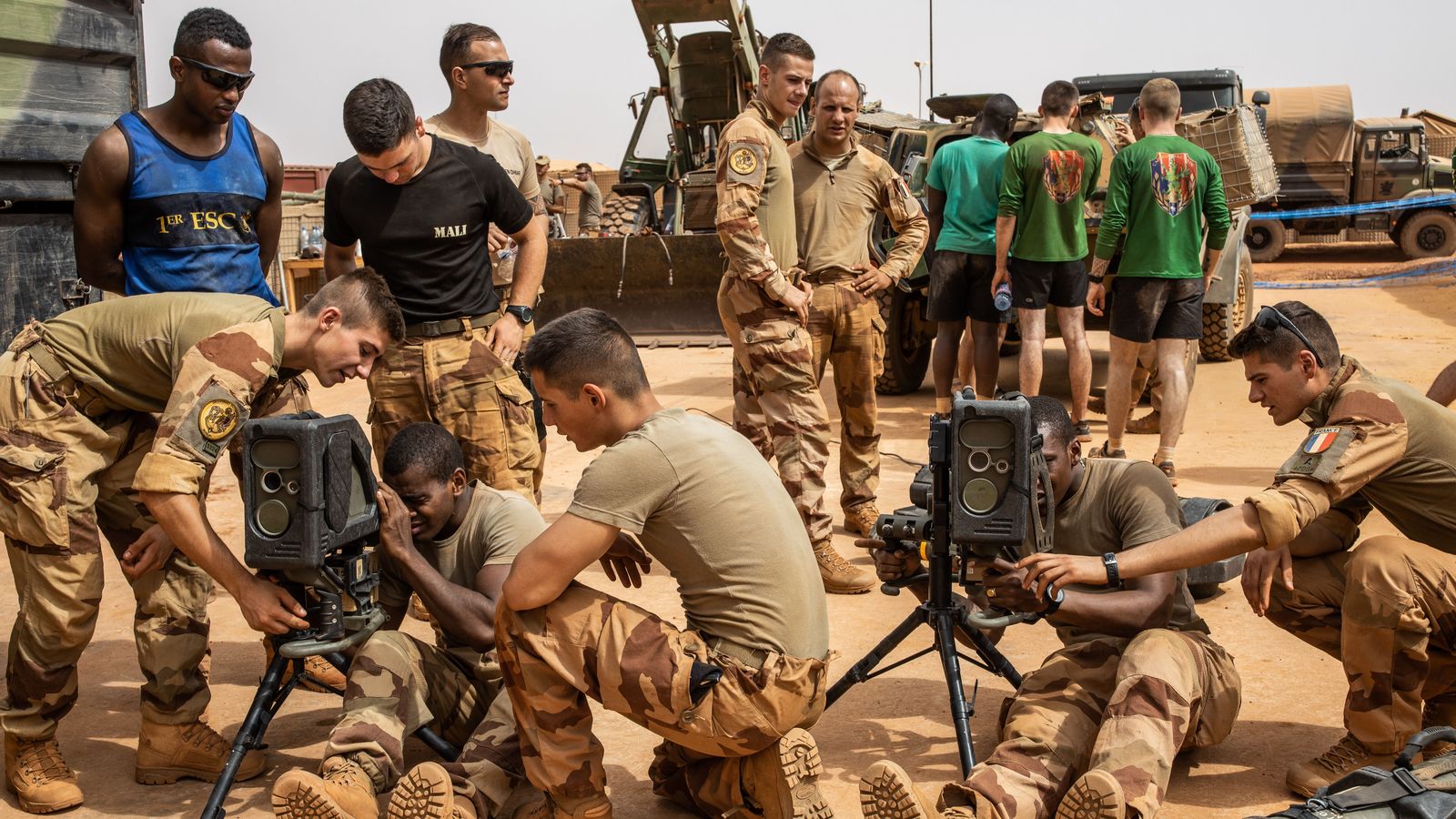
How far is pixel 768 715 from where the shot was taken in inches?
116

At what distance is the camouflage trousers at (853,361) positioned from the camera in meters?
5.49

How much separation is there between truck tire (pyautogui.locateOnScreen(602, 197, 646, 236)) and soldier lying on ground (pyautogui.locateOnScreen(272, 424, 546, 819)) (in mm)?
13298

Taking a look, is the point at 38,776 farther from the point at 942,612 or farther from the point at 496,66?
the point at 496,66

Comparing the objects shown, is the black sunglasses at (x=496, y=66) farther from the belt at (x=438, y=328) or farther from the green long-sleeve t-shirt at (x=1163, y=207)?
the green long-sleeve t-shirt at (x=1163, y=207)

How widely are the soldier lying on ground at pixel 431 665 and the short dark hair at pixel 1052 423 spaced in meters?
1.36

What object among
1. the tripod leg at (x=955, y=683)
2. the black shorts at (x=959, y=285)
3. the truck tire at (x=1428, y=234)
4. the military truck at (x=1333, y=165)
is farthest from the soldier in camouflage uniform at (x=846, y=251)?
the truck tire at (x=1428, y=234)

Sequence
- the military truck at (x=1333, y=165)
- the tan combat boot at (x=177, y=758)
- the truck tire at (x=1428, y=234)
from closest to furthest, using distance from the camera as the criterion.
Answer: the tan combat boot at (x=177, y=758)
the truck tire at (x=1428, y=234)
the military truck at (x=1333, y=165)

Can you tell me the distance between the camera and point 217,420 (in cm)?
319

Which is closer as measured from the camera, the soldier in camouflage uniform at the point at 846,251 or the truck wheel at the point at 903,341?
the soldier in camouflage uniform at the point at 846,251

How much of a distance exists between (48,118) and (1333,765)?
16.8ft

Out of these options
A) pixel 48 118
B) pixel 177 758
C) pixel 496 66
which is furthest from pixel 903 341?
pixel 177 758

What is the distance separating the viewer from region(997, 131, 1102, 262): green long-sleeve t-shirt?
6984 millimetres

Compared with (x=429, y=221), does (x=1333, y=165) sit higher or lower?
lower

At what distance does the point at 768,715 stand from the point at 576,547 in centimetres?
56
